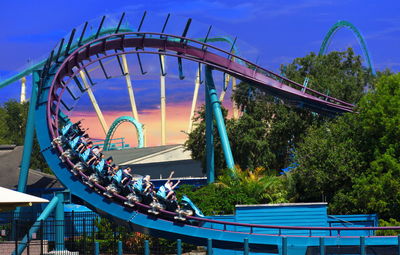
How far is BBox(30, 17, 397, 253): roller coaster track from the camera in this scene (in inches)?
695

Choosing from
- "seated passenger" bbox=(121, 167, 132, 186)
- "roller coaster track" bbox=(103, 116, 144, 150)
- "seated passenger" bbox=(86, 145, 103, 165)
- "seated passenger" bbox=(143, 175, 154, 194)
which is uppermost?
"roller coaster track" bbox=(103, 116, 144, 150)

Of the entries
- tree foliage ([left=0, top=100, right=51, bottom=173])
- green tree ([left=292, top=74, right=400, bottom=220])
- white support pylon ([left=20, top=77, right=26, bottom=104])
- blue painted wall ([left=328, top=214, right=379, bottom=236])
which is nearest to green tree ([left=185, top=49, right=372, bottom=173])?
green tree ([left=292, top=74, right=400, bottom=220])

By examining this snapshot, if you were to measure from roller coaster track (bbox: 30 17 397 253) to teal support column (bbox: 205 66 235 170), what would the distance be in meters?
0.39

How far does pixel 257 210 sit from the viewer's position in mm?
19250

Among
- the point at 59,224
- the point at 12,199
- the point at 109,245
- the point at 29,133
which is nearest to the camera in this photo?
the point at 12,199

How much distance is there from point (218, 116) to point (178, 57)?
2.91m

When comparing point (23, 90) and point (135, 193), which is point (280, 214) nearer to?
point (135, 193)

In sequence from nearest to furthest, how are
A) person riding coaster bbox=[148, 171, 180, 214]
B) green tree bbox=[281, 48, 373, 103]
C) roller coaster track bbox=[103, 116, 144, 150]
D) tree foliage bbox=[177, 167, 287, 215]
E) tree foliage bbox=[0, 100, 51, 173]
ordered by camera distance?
1. person riding coaster bbox=[148, 171, 180, 214]
2. tree foliage bbox=[177, 167, 287, 215]
3. green tree bbox=[281, 48, 373, 103]
4. roller coaster track bbox=[103, 116, 144, 150]
5. tree foliage bbox=[0, 100, 51, 173]

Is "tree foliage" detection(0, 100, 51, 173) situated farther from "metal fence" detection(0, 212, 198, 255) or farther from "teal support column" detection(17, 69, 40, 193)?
"metal fence" detection(0, 212, 198, 255)

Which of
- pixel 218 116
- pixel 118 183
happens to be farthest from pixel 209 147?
pixel 118 183

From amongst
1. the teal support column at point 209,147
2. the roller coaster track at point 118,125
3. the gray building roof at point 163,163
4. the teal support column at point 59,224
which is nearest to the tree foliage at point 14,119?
the roller coaster track at point 118,125

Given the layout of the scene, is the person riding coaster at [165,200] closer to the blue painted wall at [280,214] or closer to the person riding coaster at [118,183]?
the person riding coaster at [118,183]

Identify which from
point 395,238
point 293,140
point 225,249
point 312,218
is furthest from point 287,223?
point 293,140

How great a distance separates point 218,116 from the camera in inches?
1002
